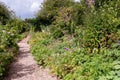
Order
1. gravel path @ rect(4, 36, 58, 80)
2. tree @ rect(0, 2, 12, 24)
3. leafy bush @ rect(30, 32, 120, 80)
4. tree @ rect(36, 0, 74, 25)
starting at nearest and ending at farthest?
1. leafy bush @ rect(30, 32, 120, 80)
2. gravel path @ rect(4, 36, 58, 80)
3. tree @ rect(0, 2, 12, 24)
4. tree @ rect(36, 0, 74, 25)

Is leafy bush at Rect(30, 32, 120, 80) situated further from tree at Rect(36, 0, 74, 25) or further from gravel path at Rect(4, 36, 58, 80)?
tree at Rect(36, 0, 74, 25)

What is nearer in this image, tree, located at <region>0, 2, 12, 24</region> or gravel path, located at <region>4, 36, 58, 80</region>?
gravel path, located at <region>4, 36, 58, 80</region>

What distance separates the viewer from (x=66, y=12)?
665 inches

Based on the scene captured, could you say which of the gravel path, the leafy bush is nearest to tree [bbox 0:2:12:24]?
the gravel path

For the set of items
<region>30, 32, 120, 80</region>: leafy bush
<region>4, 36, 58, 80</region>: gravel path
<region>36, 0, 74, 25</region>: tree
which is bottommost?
<region>4, 36, 58, 80</region>: gravel path

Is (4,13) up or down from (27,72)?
up

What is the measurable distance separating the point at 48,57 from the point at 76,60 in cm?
268

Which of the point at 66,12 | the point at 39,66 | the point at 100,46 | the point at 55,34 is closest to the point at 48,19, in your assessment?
the point at 66,12

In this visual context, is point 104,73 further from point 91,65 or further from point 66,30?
point 66,30

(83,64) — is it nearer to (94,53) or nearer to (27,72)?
(94,53)

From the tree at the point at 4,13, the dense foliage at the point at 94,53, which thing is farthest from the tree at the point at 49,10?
the dense foliage at the point at 94,53

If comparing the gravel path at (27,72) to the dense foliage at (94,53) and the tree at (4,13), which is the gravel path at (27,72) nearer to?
the dense foliage at (94,53)

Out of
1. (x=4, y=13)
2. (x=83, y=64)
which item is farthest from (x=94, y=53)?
(x=4, y=13)

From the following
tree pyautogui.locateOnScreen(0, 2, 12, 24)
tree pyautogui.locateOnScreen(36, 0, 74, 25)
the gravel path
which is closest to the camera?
the gravel path
